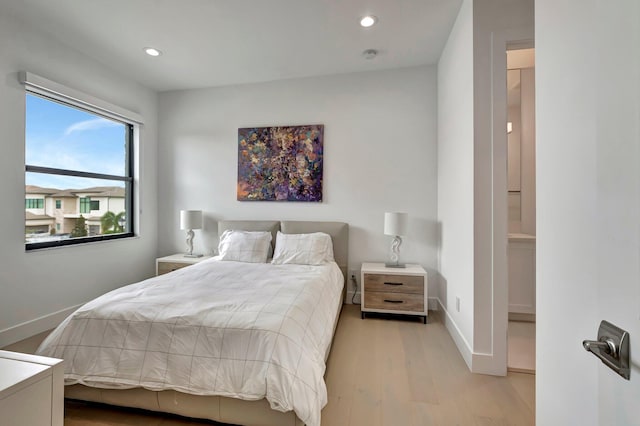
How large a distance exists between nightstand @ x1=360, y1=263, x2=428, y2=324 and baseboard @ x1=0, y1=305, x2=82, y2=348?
10.1ft

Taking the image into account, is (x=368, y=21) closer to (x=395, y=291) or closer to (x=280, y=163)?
(x=280, y=163)

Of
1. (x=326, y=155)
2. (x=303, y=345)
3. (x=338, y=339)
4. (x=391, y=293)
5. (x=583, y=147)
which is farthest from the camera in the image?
(x=326, y=155)

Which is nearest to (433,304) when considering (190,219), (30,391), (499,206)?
(499,206)

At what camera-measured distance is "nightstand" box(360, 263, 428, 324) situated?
2895mm

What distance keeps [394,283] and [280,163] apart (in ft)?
6.58

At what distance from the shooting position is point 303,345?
1.53 m

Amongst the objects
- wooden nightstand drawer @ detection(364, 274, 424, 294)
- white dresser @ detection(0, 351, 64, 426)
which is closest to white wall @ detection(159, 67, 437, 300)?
wooden nightstand drawer @ detection(364, 274, 424, 294)

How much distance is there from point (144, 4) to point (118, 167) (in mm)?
2098

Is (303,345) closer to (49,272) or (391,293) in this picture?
(391,293)

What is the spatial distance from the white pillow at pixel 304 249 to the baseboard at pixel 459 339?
4.30 ft

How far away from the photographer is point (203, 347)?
4.82ft

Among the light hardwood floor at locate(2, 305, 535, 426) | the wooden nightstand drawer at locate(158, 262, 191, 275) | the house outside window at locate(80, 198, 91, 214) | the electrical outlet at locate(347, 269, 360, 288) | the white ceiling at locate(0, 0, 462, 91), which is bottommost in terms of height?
the light hardwood floor at locate(2, 305, 535, 426)

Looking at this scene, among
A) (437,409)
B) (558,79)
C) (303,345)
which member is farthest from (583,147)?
(437,409)

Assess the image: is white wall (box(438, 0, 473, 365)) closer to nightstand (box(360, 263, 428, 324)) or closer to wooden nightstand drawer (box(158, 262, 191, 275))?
nightstand (box(360, 263, 428, 324))
